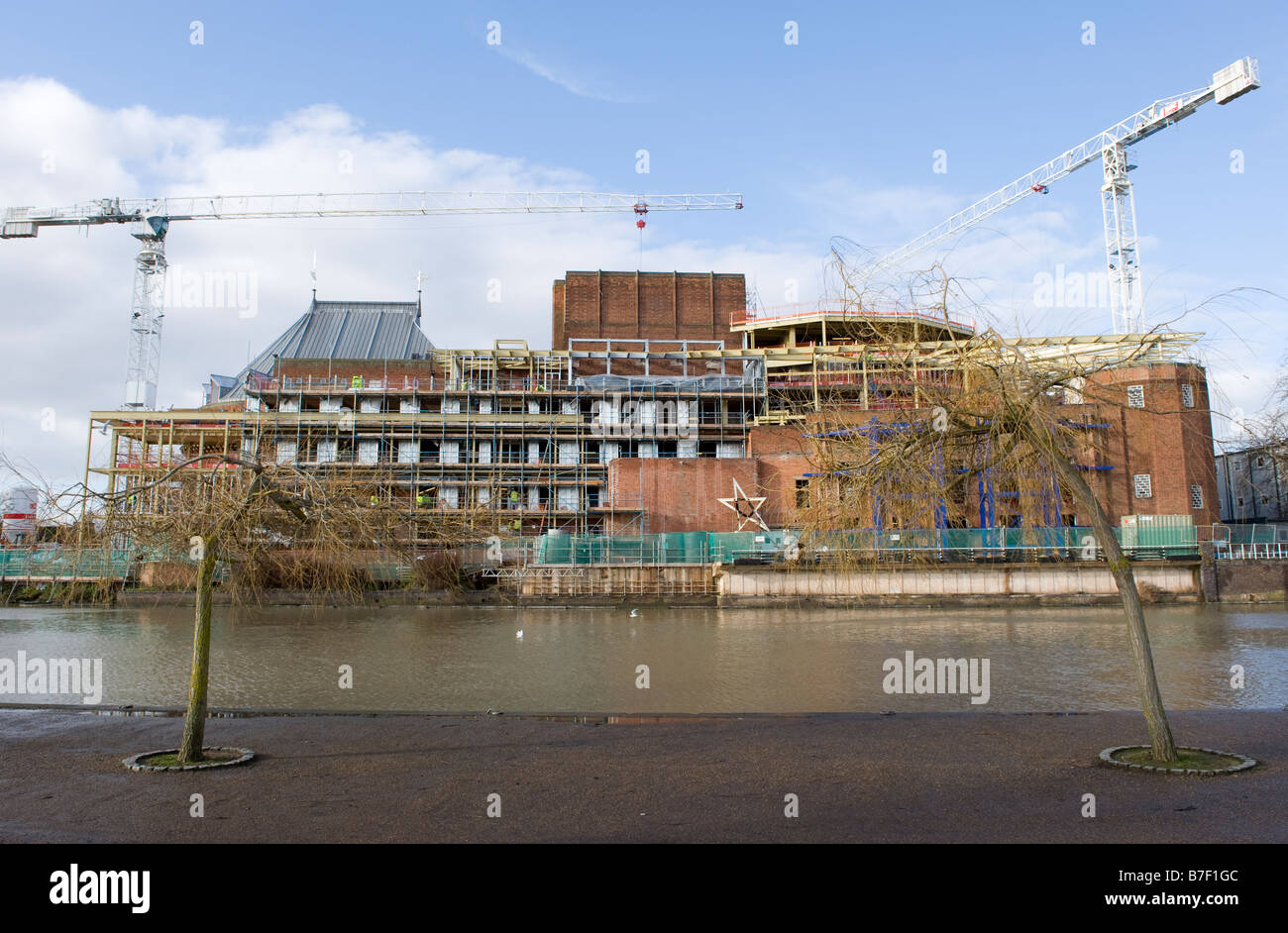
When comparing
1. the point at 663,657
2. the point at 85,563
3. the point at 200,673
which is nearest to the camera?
the point at 200,673

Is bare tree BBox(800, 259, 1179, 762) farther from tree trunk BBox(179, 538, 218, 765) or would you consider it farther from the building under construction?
the building under construction

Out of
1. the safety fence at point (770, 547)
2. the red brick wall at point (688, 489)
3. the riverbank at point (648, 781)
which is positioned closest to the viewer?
the riverbank at point (648, 781)

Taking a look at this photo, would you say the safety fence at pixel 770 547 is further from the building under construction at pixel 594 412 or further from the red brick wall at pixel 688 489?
the red brick wall at pixel 688 489

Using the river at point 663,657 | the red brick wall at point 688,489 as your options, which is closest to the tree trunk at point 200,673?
the river at point 663,657

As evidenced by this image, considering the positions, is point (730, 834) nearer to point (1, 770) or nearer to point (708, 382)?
point (1, 770)

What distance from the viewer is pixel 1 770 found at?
9.50 m

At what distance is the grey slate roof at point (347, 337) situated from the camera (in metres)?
68.4

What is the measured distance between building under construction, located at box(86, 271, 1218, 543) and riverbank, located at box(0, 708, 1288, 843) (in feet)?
111

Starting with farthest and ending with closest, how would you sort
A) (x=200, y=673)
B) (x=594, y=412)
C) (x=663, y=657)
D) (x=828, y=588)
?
(x=594, y=412) → (x=828, y=588) → (x=663, y=657) → (x=200, y=673)

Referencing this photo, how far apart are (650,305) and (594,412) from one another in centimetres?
1052

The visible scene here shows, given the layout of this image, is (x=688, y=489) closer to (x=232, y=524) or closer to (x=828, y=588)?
(x=828, y=588)

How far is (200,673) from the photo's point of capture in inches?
398

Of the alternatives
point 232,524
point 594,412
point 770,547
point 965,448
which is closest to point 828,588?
point 770,547

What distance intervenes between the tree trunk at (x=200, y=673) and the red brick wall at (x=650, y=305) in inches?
2221
